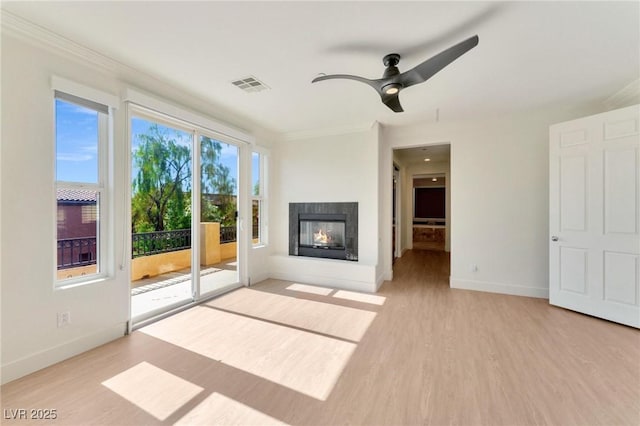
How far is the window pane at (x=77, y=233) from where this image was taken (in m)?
2.28

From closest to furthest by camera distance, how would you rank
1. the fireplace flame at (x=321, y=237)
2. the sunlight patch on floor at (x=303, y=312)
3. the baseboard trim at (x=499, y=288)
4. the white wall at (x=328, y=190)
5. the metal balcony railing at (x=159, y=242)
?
1. the sunlight patch on floor at (x=303, y=312)
2. the metal balcony railing at (x=159, y=242)
3. the baseboard trim at (x=499, y=288)
4. the white wall at (x=328, y=190)
5. the fireplace flame at (x=321, y=237)

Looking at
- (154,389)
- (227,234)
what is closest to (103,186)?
(227,234)

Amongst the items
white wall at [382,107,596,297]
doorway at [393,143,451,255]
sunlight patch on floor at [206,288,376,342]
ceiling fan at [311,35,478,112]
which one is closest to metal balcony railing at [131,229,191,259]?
sunlight patch on floor at [206,288,376,342]

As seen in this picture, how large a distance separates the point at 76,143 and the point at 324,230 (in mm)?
3495

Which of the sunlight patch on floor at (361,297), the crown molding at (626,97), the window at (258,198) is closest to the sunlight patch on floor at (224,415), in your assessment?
the sunlight patch on floor at (361,297)

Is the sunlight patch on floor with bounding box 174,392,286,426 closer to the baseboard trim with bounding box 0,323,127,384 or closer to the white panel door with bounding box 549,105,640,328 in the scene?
the baseboard trim with bounding box 0,323,127,384

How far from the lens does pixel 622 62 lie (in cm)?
253

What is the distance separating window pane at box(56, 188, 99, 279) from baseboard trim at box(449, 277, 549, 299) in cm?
483

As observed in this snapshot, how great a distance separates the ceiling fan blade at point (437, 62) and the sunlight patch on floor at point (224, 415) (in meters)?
2.73

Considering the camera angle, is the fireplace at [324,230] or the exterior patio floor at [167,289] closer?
the exterior patio floor at [167,289]

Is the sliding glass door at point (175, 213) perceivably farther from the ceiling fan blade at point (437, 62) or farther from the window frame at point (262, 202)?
the ceiling fan blade at point (437, 62)

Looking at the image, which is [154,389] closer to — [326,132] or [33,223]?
[33,223]

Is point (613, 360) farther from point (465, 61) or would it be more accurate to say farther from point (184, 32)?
point (184, 32)

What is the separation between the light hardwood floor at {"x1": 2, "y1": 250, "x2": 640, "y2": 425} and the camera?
1.63 metres
